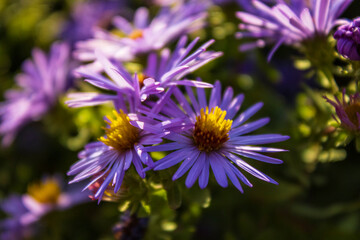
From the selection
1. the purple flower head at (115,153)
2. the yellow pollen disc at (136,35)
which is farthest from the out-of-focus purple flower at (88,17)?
the purple flower head at (115,153)

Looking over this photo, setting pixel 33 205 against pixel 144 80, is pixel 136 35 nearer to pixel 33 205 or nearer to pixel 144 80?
pixel 144 80

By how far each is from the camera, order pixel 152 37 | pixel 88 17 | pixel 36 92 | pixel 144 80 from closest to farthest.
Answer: pixel 144 80, pixel 152 37, pixel 36 92, pixel 88 17

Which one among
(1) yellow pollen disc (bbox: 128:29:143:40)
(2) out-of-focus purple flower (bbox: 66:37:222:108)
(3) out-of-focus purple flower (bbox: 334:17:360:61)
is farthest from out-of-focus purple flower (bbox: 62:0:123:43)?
(3) out-of-focus purple flower (bbox: 334:17:360:61)

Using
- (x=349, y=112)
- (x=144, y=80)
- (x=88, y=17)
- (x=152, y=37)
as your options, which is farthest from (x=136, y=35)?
(x=349, y=112)

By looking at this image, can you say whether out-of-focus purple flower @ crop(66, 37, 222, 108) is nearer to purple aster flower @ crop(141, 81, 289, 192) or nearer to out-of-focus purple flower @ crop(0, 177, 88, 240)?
purple aster flower @ crop(141, 81, 289, 192)

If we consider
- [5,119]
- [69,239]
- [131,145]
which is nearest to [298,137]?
[131,145]

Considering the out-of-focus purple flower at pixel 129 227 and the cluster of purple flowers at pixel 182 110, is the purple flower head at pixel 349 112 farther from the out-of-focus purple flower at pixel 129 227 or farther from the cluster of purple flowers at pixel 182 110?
the out-of-focus purple flower at pixel 129 227
